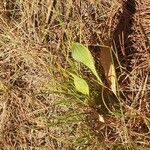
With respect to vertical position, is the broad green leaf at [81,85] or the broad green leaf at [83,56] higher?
the broad green leaf at [83,56]

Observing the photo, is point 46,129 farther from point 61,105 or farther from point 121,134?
point 121,134

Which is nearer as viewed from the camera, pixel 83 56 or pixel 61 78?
pixel 83 56

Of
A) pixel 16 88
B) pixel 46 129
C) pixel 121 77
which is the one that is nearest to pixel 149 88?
pixel 121 77

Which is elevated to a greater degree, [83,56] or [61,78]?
[83,56]
